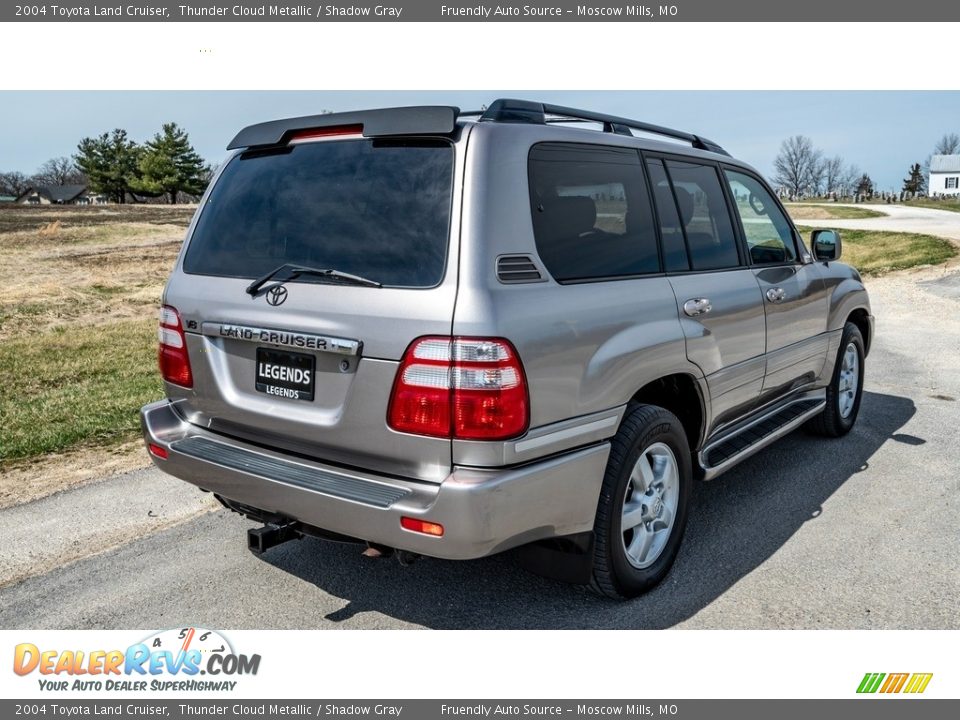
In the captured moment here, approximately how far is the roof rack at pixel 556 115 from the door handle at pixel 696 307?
886 mm

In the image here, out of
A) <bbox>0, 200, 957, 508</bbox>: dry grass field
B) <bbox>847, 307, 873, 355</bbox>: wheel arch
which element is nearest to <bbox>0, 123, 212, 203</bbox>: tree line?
<bbox>0, 200, 957, 508</bbox>: dry grass field

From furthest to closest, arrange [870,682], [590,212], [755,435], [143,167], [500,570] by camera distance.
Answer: [143,167], [755,435], [500,570], [590,212], [870,682]

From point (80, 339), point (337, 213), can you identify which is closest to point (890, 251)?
point (80, 339)

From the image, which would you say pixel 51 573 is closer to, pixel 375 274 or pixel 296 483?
pixel 296 483

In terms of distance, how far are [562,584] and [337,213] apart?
1966mm

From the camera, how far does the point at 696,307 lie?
12.6 ft

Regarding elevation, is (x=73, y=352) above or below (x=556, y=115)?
below

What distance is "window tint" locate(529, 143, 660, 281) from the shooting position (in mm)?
3205

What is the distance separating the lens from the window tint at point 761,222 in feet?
15.5

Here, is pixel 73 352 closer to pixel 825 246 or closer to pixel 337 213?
pixel 337 213

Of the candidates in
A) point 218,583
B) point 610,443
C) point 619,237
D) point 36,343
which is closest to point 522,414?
point 610,443

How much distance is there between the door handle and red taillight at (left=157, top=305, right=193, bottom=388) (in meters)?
2.28

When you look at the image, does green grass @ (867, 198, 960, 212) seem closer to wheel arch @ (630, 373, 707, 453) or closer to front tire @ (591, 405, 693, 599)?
wheel arch @ (630, 373, 707, 453)

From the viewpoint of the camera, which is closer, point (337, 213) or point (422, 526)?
point (422, 526)
